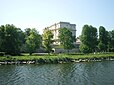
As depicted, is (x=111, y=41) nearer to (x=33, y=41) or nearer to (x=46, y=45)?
(x=46, y=45)

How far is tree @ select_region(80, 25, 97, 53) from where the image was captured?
7869 centimetres

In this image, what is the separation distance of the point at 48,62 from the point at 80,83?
90.1ft

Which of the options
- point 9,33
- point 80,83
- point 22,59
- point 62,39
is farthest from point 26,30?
point 80,83

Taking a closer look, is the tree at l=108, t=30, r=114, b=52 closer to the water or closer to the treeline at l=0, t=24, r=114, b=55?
the treeline at l=0, t=24, r=114, b=55

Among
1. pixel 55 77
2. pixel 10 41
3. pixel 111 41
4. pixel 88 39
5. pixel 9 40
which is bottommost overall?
pixel 55 77

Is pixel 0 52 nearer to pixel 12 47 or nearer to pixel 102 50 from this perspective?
pixel 12 47

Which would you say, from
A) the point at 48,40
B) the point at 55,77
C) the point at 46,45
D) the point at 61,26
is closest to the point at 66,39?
the point at 48,40

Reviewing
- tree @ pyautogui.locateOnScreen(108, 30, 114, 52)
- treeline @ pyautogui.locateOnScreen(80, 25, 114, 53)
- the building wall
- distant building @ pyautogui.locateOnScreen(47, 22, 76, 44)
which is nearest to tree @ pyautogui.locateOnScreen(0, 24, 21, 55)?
treeline @ pyautogui.locateOnScreen(80, 25, 114, 53)

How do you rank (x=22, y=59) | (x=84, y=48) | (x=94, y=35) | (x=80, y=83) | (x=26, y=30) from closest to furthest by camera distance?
(x=80, y=83)
(x=22, y=59)
(x=84, y=48)
(x=94, y=35)
(x=26, y=30)

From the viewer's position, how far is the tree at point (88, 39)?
78.7m

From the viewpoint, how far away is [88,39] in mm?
82188

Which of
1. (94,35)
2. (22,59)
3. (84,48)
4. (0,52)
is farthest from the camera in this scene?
(94,35)

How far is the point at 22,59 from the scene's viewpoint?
174 feet

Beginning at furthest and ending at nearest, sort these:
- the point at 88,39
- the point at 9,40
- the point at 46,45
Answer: the point at 88,39, the point at 46,45, the point at 9,40
